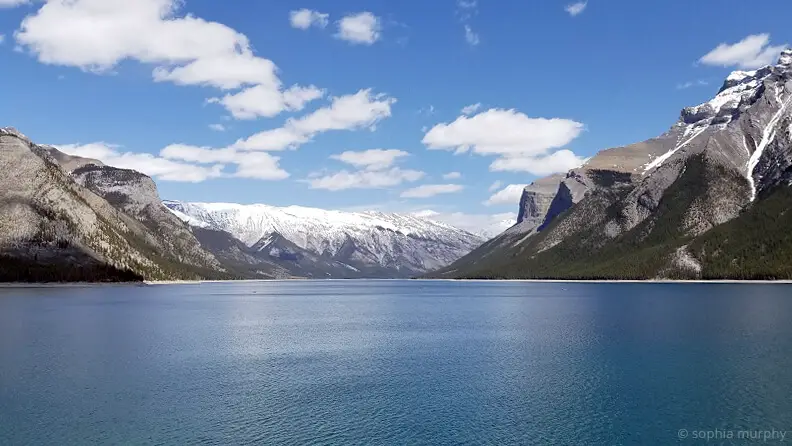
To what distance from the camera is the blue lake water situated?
5591cm

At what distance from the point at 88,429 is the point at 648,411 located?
51535 mm

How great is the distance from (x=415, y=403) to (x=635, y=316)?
103893mm

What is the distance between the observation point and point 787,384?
69.4 meters

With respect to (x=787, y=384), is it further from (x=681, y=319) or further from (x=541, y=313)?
(x=541, y=313)

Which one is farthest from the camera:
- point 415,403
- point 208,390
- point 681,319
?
point 681,319

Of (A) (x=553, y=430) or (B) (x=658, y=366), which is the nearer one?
(A) (x=553, y=430)

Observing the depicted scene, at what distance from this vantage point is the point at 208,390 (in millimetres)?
72625

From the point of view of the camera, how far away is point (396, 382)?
76.7 m

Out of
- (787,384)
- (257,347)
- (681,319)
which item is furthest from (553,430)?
(681,319)

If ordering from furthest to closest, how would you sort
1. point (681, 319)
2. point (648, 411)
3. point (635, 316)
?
point (635, 316) → point (681, 319) → point (648, 411)

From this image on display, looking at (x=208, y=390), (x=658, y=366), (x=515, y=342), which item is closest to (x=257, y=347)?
(x=208, y=390)

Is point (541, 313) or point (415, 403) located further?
point (541, 313)

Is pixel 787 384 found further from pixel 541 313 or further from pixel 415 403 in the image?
pixel 541 313

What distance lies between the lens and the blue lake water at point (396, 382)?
55.9 m
